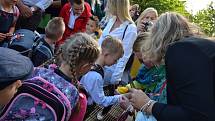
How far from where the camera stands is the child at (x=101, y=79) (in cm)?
384

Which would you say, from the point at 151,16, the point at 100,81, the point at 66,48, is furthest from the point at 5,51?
the point at 151,16

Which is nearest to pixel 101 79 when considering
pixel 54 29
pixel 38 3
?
pixel 54 29

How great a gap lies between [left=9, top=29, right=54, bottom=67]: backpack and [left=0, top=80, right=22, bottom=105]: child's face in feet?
7.35

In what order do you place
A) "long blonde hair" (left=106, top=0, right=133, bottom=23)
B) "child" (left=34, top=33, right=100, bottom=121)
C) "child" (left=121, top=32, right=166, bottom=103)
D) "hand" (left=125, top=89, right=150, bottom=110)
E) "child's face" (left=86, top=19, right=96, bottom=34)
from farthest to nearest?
1. "child's face" (left=86, top=19, right=96, bottom=34)
2. "long blonde hair" (left=106, top=0, right=133, bottom=23)
3. "child" (left=121, top=32, right=166, bottom=103)
4. "hand" (left=125, top=89, right=150, bottom=110)
5. "child" (left=34, top=33, right=100, bottom=121)

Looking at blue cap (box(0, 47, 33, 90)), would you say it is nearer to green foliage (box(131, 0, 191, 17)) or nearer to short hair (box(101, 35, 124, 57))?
short hair (box(101, 35, 124, 57))

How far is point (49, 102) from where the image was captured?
2.16m

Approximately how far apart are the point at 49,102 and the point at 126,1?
318 centimetres

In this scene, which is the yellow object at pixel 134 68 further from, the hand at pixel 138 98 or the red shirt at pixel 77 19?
the hand at pixel 138 98

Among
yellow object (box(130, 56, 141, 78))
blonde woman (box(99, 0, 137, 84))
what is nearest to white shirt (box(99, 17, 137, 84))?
blonde woman (box(99, 0, 137, 84))

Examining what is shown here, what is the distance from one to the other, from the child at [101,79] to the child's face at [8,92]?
1.76m

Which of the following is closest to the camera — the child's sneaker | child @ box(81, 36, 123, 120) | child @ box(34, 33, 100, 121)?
child @ box(34, 33, 100, 121)

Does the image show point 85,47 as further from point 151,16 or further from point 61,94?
point 151,16

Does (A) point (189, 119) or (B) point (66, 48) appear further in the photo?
(B) point (66, 48)

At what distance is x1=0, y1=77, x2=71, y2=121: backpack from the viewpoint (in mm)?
2139
